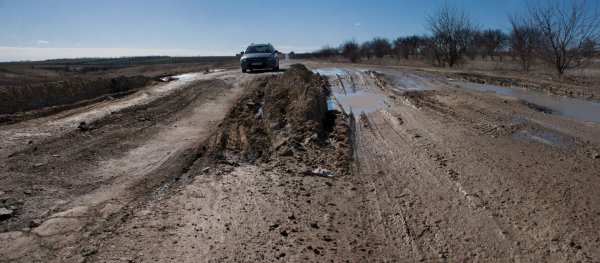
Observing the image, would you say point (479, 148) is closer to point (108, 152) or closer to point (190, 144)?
point (190, 144)

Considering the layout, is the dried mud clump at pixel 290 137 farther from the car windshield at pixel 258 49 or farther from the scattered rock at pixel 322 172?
the car windshield at pixel 258 49

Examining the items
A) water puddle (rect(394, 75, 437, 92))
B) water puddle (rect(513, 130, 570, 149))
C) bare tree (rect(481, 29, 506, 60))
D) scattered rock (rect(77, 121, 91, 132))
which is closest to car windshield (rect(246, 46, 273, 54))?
water puddle (rect(394, 75, 437, 92))

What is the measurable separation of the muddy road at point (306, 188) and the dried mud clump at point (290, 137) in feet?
0.14

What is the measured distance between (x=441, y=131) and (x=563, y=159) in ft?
7.57

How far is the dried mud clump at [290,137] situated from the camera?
6598 mm

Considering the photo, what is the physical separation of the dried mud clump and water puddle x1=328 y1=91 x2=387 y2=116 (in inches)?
43.0

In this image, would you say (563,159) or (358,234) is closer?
(358,234)

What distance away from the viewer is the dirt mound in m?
13.1

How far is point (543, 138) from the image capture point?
7.63m

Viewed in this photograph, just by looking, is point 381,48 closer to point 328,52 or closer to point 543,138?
point 328,52

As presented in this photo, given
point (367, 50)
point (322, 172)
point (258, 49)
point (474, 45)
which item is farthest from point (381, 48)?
point (322, 172)

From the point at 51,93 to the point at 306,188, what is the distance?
41.5 feet

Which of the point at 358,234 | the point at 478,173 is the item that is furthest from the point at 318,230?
the point at 478,173

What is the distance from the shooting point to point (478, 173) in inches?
226
